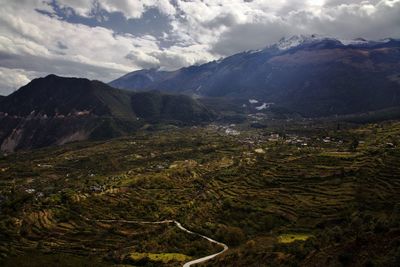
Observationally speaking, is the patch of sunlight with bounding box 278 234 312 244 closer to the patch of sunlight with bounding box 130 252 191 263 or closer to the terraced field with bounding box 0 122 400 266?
the terraced field with bounding box 0 122 400 266

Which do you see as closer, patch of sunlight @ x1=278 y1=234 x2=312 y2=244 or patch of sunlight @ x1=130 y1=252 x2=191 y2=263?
patch of sunlight @ x1=130 y1=252 x2=191 y2=263

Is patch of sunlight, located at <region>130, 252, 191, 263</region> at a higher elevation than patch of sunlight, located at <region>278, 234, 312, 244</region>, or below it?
below

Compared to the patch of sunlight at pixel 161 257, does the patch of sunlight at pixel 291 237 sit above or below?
above

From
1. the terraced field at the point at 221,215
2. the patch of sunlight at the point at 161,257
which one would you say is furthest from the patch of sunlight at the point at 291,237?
the patch of sunlight at the point at 161,257

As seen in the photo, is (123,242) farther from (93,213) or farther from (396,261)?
(396,261)

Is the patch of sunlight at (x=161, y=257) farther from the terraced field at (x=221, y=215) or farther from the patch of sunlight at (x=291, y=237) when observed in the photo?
the patch of sunlight at (x=291, y=237)

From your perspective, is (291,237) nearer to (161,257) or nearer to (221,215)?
(221,215)

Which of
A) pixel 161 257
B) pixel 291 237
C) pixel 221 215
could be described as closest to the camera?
pixel 161 257

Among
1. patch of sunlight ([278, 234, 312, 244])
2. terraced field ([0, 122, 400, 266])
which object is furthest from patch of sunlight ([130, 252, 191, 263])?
patch of sunlight ([278, 234, 312, 244])

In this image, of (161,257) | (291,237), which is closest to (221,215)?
(291,237)

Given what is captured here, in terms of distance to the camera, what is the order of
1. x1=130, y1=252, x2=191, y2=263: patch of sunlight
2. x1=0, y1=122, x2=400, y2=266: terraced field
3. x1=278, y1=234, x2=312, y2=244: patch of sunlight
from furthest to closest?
1. x1=278, y1=234, x2=312, y2=244: patch of sunlight
2. x1=130, y1=252, x2=191, y2=263: patch of sunlight
3. x1=0, y1=122, x2=400, y2=266: terraced field

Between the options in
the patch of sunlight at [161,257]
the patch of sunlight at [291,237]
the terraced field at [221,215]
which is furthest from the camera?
the patch of sunlight at [291,237]

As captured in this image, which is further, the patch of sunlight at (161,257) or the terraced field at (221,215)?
the patch of sunlight at (161,257)
